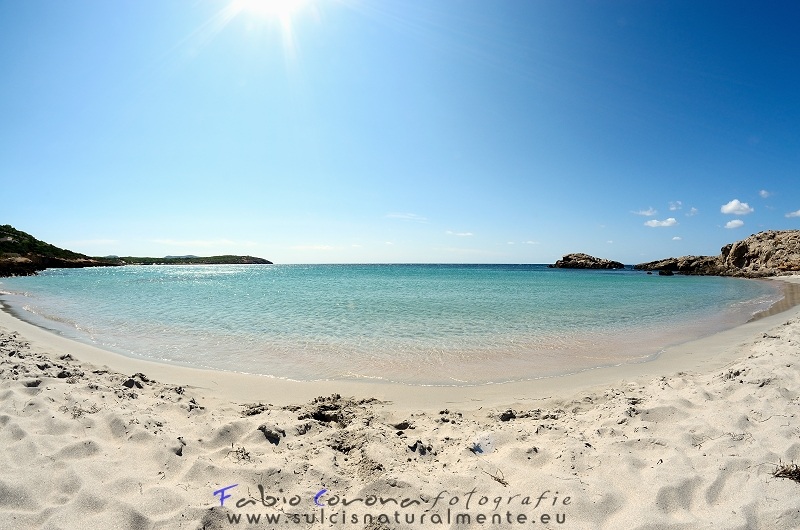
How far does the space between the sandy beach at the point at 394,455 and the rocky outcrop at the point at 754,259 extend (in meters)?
74.0

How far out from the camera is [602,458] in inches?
164

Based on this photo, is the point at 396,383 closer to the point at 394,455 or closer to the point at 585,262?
the point at 394,455

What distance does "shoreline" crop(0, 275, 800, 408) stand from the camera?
7.16 metres

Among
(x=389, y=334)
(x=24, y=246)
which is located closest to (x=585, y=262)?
(x=389, y=334)

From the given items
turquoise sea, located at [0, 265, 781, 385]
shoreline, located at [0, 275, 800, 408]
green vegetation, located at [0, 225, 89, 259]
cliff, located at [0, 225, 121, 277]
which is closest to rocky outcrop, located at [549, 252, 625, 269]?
turquoise sea, located at [0, 265, 781, 385]

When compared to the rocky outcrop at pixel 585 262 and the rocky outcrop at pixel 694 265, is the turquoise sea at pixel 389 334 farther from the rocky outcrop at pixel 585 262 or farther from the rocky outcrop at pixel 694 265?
the rocky outcrop at pixel 585 262

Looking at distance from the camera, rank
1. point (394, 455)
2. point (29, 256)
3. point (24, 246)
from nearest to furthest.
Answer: point (394, 455), point (29, 256), point (24, 246)

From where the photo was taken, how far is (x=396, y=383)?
8.07 m

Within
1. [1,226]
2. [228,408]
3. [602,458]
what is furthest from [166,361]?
[1,226]

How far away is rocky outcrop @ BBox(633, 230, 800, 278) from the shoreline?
224 ft

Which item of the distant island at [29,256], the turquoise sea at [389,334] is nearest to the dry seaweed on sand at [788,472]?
the turquoise sea at [389,334]

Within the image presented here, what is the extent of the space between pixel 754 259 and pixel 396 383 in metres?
88.6

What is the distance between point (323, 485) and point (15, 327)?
16028 mm

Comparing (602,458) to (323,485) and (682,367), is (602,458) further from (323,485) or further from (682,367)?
(682,367)
